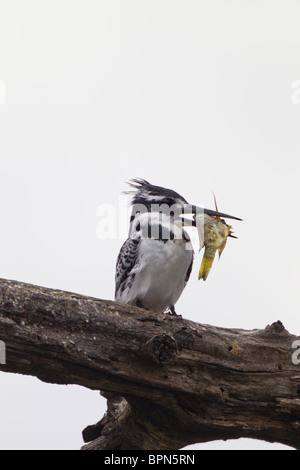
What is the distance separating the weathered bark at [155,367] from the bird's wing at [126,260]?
150cm

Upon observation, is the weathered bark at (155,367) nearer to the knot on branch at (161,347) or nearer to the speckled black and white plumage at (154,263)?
the knot on branch at (161,347)

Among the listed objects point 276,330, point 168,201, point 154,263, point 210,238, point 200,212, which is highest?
point 168,201

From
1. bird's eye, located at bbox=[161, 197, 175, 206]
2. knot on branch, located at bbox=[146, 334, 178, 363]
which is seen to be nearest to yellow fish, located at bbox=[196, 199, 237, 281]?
bird's eye, located at bbox=[161, 197, 175, 206]

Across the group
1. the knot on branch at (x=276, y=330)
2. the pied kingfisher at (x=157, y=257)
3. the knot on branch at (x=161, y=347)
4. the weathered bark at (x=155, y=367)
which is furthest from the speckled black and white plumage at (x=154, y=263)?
the knot on branch at (x=161, y=347)

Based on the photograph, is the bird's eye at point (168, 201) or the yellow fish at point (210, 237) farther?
the bird's eye at point (168, 201)

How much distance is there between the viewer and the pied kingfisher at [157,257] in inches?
243

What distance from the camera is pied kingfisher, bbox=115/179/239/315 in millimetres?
6160

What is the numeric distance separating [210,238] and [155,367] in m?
1.97

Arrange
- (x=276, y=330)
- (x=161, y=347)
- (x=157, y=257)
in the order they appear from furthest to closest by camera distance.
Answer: (x=157, y=257)
(x=276, y=330)
(x=161, y=347)

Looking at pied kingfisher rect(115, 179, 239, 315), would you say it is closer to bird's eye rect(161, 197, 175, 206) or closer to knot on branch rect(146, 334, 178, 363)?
bird's eye rect(161, 197, 175, 206)

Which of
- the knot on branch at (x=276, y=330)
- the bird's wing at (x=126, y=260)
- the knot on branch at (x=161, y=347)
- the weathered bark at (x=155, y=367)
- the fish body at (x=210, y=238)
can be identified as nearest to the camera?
the weathered bark at (x=155, y=367)

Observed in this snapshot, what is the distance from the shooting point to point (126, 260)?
632cm

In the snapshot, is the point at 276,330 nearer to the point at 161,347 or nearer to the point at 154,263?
the point at 161,347

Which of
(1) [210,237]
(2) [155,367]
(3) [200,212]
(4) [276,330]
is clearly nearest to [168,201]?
(3) [200,212]
